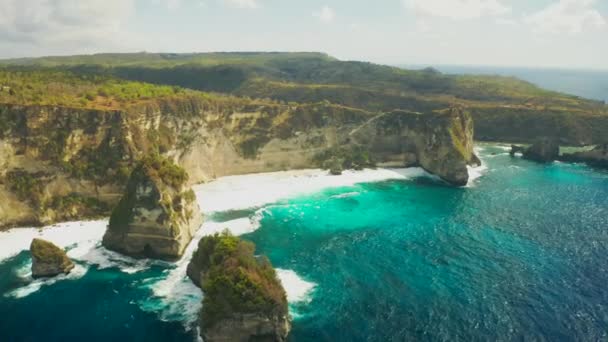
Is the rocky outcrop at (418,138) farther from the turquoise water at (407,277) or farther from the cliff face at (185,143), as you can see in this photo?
the turquoise water at (407,277)

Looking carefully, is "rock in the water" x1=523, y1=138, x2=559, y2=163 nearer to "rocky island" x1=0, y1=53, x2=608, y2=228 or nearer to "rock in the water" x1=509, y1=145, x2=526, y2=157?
"rock in the water" x1=509, y1=145, x2=526, y2=157

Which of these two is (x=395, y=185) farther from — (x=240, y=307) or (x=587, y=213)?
(x=240, y=307)

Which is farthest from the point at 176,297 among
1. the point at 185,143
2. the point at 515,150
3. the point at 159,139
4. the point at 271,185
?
the point at 515,150

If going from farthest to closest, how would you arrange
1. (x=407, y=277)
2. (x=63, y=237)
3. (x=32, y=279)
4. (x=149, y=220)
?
1. (x=63, y=237)
2. (x=149, y=220)
3. (x=407, y=277)
4. (x=32, y=279)

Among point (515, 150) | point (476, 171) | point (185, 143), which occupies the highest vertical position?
point (185, 143)

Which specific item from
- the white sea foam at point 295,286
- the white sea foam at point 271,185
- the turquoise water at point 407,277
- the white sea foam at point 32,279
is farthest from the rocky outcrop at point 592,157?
the white sea foam at point 32,279

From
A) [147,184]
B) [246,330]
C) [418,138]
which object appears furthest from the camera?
[418,138]

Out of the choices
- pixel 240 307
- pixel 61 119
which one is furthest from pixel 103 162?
pixel 240 307

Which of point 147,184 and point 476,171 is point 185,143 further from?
point 476,171
